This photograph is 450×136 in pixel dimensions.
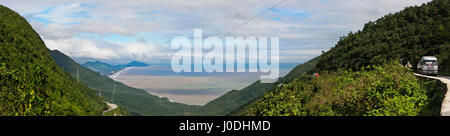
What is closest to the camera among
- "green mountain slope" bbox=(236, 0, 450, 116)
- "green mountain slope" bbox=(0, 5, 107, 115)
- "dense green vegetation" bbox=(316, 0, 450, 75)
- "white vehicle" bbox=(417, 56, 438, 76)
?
"green mountain slope" bbox=(236, 0, 450, 116)

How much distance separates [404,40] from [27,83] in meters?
102

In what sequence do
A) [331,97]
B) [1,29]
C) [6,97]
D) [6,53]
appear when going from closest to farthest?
[6,97], [331,97], [6,53], [1,29]

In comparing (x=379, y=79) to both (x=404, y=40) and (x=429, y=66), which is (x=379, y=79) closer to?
(x=429, y=66)

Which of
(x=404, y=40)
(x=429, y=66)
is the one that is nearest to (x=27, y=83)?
(x=429, y=66)

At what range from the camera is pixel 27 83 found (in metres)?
61.9

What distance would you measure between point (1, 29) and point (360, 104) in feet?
442

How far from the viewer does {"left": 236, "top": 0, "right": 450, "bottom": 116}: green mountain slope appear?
90.4 ft

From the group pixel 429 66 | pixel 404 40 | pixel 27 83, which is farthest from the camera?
pixel 404 40

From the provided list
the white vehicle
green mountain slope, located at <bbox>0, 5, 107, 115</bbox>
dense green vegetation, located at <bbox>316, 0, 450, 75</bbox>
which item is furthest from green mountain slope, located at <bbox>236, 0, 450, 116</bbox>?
green mountain slope, located at <bbox>0, 5, 107, 115</bbox>

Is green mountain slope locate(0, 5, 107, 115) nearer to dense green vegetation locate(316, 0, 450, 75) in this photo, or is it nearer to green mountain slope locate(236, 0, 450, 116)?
green mountain slope locate(236, 0, 450, 116)

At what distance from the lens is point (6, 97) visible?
3562cm

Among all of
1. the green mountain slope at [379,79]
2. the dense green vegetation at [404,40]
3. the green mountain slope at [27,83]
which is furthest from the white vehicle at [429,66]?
the green mountain slope at [27,83]
